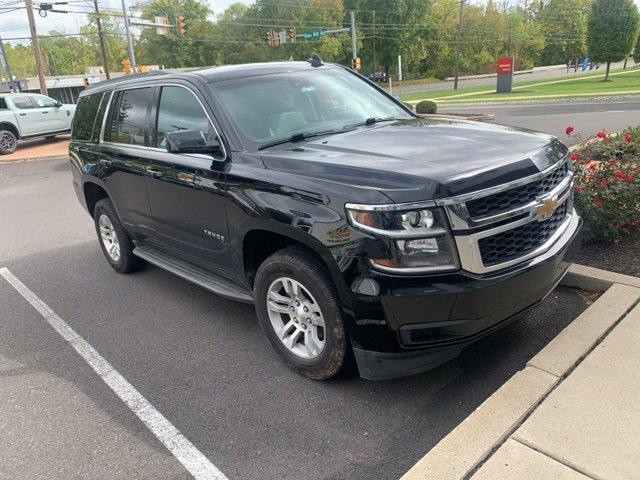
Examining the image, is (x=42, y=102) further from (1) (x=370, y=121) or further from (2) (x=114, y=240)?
(1) (x=370, y=121)

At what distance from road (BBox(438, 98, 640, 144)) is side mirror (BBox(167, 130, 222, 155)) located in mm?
11247

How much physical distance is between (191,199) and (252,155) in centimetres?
77

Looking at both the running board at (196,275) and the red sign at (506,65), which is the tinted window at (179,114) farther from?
the red sign at (506,65)

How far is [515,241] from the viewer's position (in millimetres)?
2916

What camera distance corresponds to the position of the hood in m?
2.72

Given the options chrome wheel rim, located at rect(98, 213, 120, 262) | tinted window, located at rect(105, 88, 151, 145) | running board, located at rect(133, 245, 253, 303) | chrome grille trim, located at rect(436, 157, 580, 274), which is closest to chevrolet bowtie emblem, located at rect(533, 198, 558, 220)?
chrome grille trim, located at rect(436, 157, 580, 274)

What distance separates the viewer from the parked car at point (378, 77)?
215ft

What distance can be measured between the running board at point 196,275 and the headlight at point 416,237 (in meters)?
1.39

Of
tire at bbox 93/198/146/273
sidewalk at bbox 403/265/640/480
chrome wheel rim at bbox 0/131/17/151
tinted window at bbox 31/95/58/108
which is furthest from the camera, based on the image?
tinted window at bbox 31/95/58/108

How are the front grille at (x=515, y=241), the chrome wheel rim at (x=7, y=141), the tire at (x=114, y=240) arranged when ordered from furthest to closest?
the chrome wheel rim at (x=7, y=141) < the tire at (x=114, y=240) < the front grille at (x=515, y=241)

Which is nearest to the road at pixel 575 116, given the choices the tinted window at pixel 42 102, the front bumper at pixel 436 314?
the front bumper at pixel 436 314

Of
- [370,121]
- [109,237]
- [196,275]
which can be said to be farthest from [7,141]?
[370,121]

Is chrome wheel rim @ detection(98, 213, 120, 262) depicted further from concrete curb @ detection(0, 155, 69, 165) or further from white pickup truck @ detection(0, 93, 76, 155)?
white pickup truck @ detection(0, 93, 76, 155)

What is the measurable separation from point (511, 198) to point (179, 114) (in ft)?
8.51
